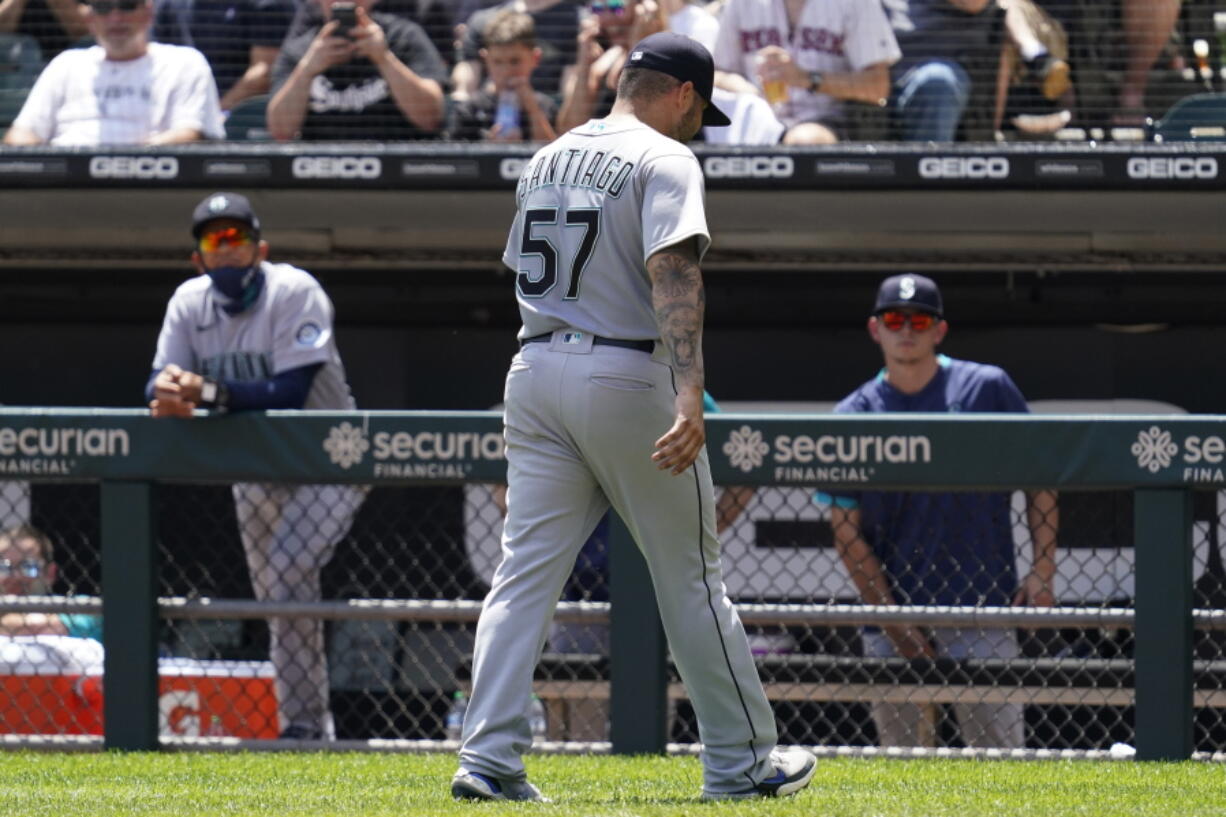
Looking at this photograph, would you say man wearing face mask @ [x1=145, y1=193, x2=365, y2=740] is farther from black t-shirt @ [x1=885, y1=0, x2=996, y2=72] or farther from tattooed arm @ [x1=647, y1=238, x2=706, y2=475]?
black t-shirt @ [x1=885, y1=0, x2=996, y2=72]

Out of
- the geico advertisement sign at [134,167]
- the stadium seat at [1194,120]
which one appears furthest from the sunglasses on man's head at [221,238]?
the stadium seat at [1194,120]

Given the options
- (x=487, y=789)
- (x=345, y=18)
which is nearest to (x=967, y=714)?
(x=487, y=789)

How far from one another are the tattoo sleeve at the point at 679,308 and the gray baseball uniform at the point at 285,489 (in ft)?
7.02

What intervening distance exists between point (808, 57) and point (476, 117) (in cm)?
145

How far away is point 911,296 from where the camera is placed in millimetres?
Answer: 5723

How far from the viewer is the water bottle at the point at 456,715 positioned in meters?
5.82

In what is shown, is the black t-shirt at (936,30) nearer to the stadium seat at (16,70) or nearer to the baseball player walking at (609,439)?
the stadium seat at (16,70)

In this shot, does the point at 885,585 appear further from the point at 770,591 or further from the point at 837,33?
the point at 837,33

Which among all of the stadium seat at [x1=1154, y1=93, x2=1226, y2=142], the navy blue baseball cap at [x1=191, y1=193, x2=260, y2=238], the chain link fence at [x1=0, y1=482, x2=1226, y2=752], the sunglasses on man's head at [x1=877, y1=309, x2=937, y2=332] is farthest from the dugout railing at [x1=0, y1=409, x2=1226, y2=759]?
the stadium seat at [x1=1154, y1=93, x2=1226, y2=142]

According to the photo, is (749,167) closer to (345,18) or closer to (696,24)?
(696,24)

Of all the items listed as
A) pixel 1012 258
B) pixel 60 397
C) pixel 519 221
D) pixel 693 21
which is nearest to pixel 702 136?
pixel 693 21

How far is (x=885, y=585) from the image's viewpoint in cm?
521

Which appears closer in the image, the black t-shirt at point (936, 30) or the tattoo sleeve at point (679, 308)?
the tattoo sleeve at point (679, 308)

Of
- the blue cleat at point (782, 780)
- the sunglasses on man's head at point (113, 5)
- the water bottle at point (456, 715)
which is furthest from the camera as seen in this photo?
the sunglasses on man's head at point (113, 5)
